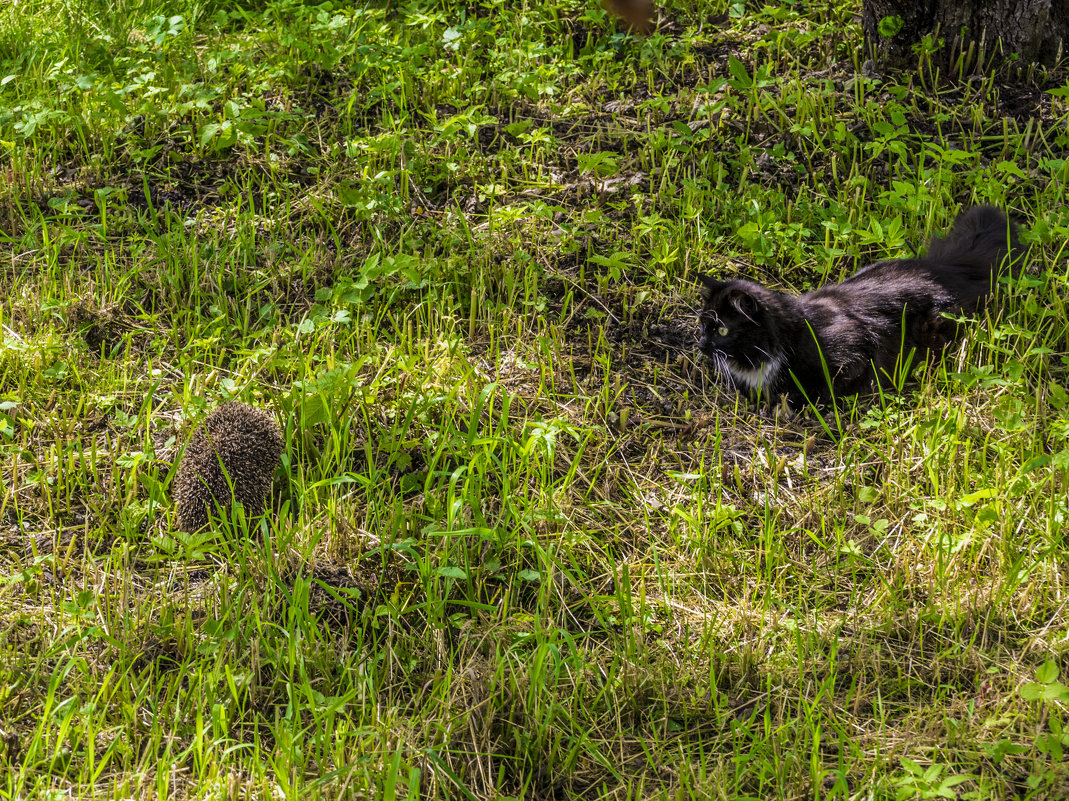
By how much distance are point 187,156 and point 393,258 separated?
1745 millimetres

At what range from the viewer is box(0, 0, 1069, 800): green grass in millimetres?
2955

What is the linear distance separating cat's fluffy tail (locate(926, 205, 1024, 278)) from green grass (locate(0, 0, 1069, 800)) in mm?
141

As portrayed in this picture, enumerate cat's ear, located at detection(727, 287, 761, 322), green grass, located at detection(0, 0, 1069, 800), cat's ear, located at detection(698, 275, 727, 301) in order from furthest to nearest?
cat's ear, located at detection(698, 275, 727, 301)
cat's ear, located at detection(727, 287, 761, 322)
green grass, located at detection(0, 0, 1069, 800)

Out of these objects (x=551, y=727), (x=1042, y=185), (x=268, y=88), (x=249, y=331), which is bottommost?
(x=551, y=727)

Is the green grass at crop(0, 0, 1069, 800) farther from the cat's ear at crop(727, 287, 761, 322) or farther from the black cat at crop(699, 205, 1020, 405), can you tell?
the cat's ear at crop(727, 287, 761, 322)

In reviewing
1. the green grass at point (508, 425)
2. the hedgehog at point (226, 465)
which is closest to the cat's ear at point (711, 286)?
the green grass at point (508, 425)

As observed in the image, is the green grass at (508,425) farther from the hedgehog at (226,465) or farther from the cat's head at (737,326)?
the cat's head at (737,326)

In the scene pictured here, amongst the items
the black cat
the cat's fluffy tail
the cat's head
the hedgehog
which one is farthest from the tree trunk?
the hedgehog

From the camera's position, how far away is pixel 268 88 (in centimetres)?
597

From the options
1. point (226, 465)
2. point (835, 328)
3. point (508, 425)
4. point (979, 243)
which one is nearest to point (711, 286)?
point (835, 328)

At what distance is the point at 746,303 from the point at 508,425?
114 cm

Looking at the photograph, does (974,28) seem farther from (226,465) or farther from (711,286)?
(226,465)

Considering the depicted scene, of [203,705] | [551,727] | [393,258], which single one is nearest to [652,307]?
[393,258]

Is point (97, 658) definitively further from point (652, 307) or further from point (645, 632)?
point (652, 307)
